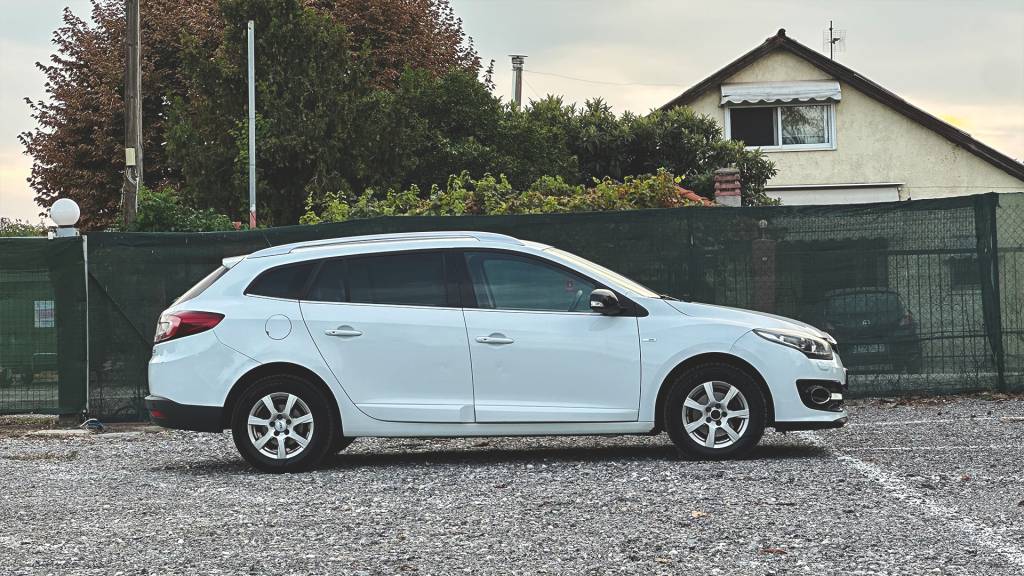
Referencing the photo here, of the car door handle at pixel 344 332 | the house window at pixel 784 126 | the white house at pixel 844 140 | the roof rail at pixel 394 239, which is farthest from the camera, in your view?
the house window at pixel 784 126

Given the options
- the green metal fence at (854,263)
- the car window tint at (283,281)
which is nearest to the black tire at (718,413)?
the car window tint at (283,281)

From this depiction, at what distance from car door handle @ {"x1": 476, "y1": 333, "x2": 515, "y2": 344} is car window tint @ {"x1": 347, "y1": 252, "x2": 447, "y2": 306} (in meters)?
0.38

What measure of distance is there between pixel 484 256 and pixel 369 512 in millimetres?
2512

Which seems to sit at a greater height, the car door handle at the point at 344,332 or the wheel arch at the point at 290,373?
the car door handle at the point at 344,332

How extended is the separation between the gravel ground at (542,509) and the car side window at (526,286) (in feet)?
3.63

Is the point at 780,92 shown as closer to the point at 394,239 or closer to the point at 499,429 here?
the point at 394,239

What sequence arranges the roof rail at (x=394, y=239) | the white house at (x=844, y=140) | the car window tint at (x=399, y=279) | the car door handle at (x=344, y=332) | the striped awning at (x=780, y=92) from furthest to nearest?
1. the white house at (x=844, y=140)
2. the striped awning at (x=780, y=92)
3. the roof rail at (x=394, y=239)
4. the car window tint at (x=399, y=279)
5. the car door handle at (x=344, y=332)

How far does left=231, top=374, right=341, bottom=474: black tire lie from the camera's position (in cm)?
973

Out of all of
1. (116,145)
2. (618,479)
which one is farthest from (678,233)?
(116,145)

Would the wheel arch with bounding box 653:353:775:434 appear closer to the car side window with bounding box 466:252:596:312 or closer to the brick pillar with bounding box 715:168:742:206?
the car side window with bounding box 466:252:596:312

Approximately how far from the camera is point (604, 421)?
31.9 feet

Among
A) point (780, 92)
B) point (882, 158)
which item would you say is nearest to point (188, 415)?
point (780, 92)

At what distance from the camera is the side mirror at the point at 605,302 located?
31.8 ft

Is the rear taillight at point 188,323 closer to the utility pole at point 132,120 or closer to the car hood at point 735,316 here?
the car hood at point 735,316
